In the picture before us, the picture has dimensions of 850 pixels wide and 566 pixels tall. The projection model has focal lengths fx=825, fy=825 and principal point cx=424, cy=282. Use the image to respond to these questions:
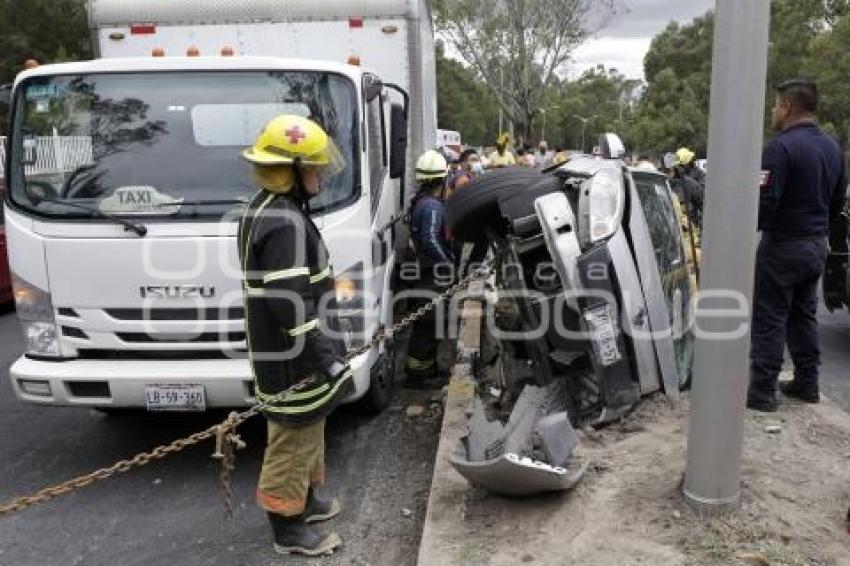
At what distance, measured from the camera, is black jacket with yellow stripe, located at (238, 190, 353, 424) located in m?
3.43

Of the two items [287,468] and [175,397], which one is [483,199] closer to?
[287,468]

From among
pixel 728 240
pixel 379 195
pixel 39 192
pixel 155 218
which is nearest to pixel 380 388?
pixel 379 195

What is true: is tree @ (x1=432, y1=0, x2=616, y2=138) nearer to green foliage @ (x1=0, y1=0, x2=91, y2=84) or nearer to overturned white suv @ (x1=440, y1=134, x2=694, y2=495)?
green foliage @ (x1=0, y1=0, x2=91, y2=84)

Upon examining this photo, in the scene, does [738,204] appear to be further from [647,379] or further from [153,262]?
[153,262]

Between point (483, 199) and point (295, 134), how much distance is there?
1210 mm

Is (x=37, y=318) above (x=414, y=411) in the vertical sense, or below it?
above

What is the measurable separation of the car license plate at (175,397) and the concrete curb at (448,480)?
1.32 metres

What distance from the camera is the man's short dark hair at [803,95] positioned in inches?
178

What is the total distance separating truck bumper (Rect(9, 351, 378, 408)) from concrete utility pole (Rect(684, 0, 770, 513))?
7.81 feet

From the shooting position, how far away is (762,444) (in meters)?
4.04

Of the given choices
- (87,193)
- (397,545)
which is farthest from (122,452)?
(397,545)

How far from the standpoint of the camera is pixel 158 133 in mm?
4727

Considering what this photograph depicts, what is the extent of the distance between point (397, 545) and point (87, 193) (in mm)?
2567

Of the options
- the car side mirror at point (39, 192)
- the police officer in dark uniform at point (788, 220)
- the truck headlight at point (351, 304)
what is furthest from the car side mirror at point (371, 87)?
the police officer in dark uniform at point (788, 220)
